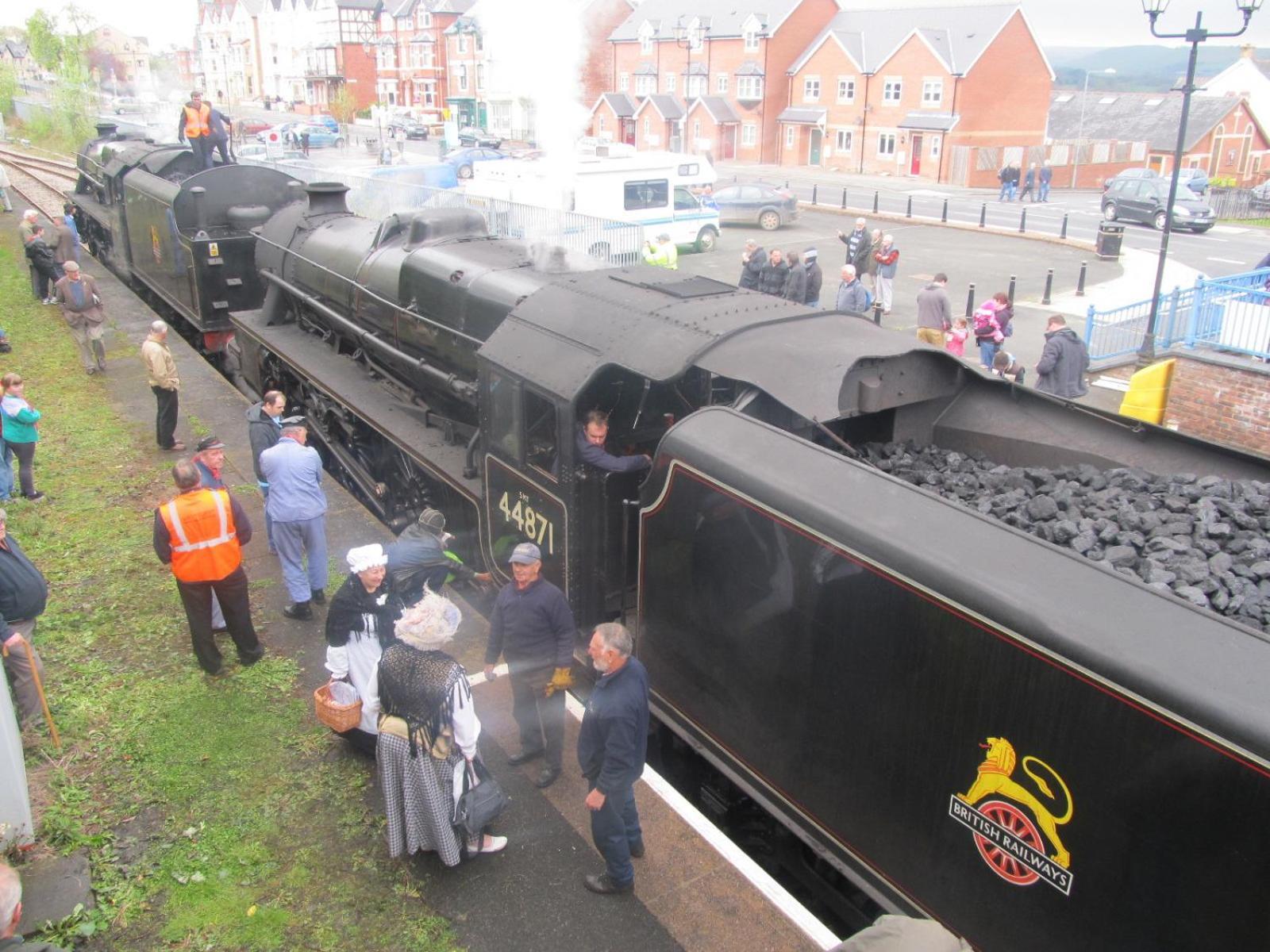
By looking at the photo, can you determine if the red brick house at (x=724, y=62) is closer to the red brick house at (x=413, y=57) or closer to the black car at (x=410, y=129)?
the red brick house at (x=413, y=57)

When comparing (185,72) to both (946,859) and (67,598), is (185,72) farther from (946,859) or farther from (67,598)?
(946,859)

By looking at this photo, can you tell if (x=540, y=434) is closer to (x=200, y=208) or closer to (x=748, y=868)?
(x=748, y=868)

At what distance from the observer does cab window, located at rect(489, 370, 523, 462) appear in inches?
212

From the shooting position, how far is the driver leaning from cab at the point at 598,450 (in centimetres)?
495

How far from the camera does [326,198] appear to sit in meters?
10.2

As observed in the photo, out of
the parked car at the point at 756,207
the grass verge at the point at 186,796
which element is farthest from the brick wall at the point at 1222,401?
the parked car at the point at 756,207

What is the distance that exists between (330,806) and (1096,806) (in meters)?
3.27

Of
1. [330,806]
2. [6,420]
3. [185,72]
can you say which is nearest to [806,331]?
[330,806]

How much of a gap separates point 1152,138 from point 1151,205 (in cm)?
2706

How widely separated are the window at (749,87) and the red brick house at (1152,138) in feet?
48.7

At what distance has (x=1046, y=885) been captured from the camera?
2.93 metres

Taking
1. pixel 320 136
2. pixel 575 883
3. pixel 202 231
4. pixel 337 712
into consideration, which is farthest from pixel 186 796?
pixel 320 136

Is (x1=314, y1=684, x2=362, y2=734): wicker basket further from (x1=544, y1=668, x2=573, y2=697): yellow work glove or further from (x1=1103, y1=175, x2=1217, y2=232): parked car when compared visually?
(x1=1103, y1=175, x2=1217, y2=232): parked car

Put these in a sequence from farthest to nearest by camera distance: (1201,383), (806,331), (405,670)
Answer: (1201,383) < (806,331) < (405,670)
